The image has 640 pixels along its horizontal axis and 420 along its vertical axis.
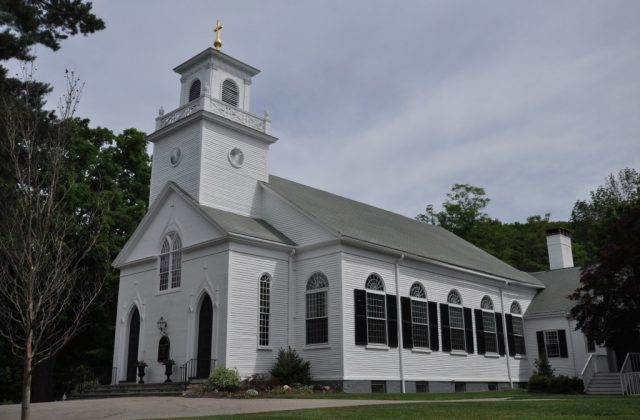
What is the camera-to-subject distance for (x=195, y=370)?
22781 millimetres

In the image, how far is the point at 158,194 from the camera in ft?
89.0

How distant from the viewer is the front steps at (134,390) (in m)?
21.7

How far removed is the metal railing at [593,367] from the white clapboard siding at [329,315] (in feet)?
37.3

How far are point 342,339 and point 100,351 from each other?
15623 millimetres

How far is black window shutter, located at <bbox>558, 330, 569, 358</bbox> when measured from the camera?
31712 millimetres

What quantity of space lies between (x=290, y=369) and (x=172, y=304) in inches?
219

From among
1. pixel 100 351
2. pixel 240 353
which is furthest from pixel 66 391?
pixel 240 353

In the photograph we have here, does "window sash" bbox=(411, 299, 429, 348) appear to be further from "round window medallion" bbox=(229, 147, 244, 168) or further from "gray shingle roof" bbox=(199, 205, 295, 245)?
"round window medallion" bbox=(229, 147, 244, 168)

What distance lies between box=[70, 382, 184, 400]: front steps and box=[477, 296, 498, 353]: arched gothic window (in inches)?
597

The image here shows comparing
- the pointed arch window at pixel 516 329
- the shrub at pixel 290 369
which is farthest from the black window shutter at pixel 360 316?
the pointed arch window at pixel 516 329

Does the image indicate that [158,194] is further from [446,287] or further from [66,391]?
[66,391]

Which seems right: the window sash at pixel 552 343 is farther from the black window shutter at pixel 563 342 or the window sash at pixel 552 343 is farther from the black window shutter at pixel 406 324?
the black window shutter at pixel 406 324

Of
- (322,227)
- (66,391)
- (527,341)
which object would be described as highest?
(322,227)

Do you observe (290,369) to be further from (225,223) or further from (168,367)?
(225,223)
